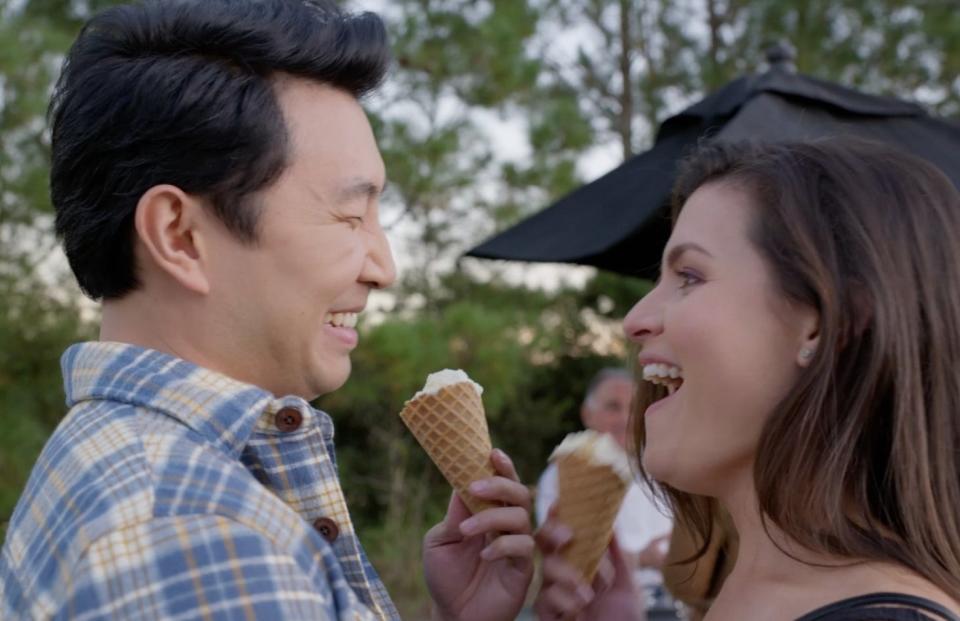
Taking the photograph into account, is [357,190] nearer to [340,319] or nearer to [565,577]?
[340,319]

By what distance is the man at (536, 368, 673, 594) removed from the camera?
5750 mm

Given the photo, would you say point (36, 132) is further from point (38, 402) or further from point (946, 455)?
point (946, 455)

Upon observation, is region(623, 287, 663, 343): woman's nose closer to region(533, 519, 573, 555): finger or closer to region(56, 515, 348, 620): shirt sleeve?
region(533, 519, 573, 555): finger

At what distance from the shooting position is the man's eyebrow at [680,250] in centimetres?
197

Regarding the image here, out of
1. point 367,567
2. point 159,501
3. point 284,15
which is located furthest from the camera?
point 284,15

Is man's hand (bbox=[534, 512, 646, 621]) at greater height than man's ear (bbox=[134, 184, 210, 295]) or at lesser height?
lesser

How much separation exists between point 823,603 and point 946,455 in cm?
33

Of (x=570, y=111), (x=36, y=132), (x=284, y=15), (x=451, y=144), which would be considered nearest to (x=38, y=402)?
(x=36, y=132)

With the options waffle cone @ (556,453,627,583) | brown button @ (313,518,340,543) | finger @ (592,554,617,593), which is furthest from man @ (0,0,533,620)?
finger @ (592,554,617,593)

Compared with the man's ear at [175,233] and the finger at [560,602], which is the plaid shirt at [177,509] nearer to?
the man's ear at [175,233]

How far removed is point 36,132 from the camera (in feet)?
18.7

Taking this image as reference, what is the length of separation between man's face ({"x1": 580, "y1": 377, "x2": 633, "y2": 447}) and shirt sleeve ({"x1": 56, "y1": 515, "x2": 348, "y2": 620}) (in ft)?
19.0

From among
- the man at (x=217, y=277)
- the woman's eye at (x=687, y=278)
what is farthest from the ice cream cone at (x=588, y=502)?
the man at (x=217, y=277)

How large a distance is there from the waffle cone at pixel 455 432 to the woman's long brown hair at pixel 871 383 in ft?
1.84
